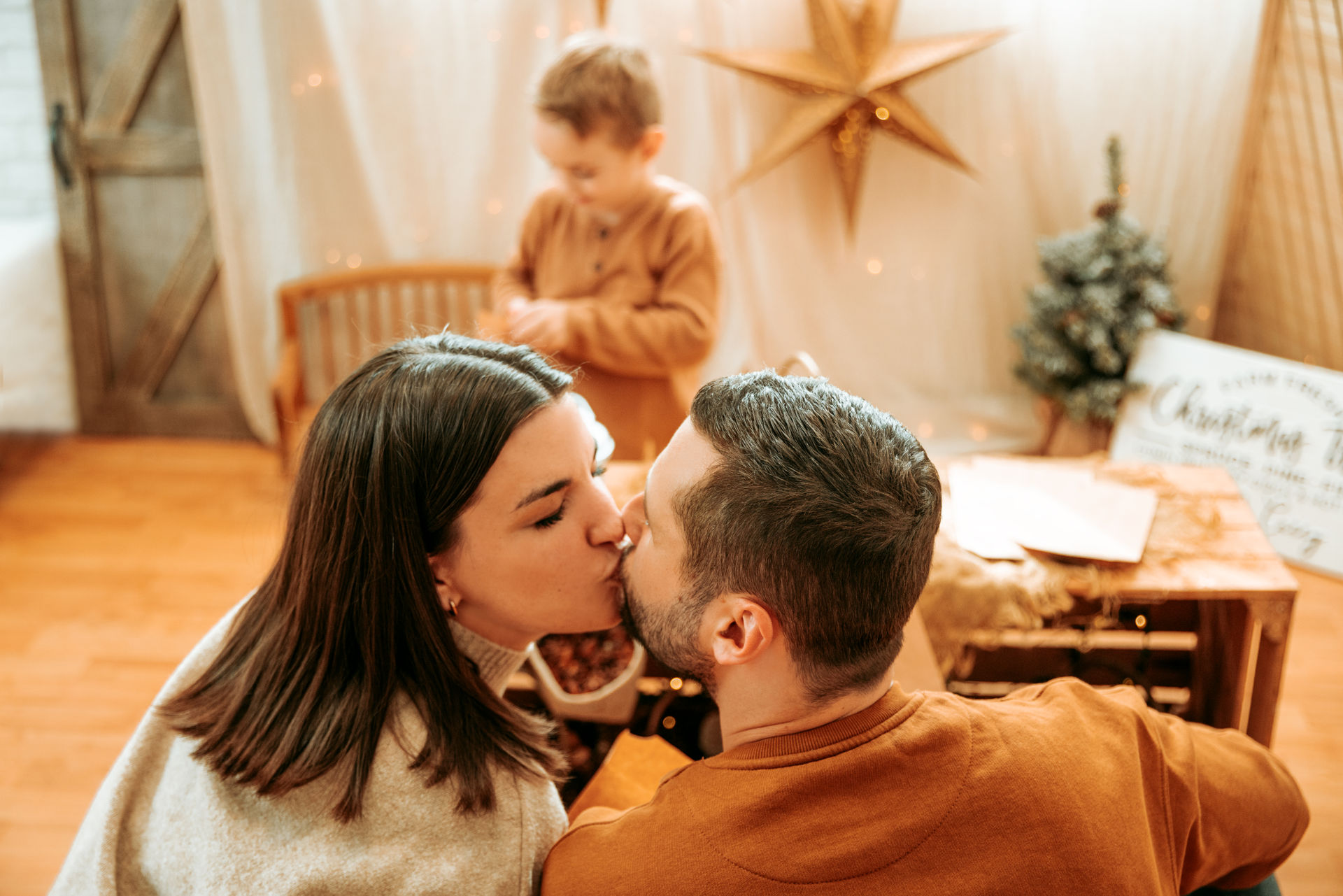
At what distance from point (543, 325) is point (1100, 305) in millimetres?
1696

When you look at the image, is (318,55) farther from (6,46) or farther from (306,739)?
(306,739)

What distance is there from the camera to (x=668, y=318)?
2.15 m

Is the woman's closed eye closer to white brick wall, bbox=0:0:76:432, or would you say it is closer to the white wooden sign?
the white wooden sign

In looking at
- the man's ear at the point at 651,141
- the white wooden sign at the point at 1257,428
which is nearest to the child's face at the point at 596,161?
the man's ear at the point at 651,141

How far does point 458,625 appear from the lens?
124 cm

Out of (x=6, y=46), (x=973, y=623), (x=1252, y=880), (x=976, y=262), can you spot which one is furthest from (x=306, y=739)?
(x=6, y=46)

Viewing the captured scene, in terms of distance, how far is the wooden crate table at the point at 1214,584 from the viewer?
1586mm

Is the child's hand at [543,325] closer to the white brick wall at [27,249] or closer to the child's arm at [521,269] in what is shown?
the child's arm at [521,269]

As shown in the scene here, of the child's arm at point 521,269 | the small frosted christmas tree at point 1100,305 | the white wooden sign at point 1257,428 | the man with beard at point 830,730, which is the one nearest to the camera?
the man with beard at point 830,730

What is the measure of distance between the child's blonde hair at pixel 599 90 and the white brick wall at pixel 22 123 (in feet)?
6.99

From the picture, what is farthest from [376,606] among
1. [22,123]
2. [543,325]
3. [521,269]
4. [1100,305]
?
[22,123]

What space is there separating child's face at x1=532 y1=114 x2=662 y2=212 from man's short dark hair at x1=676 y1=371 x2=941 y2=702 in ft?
3.64

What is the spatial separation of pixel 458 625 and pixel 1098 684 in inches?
58.6

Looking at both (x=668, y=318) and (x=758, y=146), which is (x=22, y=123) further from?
(x=668, y=318)
